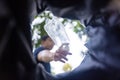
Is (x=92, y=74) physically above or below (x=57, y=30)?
below

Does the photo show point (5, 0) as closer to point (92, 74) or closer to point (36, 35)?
point (36, 35)

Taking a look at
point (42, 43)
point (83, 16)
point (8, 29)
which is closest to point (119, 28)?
point (83, 16)

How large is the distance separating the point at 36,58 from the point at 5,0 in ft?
0.72

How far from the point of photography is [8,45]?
26.8 inches

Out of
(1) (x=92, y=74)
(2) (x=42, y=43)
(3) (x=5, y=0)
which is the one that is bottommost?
(1) (x=92, y=74)

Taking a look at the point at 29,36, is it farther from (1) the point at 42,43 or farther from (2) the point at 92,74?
(2) the point at 92,74

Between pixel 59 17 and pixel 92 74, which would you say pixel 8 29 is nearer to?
pixel 59 17

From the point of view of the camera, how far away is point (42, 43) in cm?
74

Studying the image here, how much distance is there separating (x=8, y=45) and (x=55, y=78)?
19cm

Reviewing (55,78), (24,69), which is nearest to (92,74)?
(55,78)

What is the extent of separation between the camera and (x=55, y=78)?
701 mm

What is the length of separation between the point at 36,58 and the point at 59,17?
0.18 metres

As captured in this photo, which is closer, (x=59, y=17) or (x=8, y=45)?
(x=8, y=45)

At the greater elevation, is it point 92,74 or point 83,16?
point 83,16
